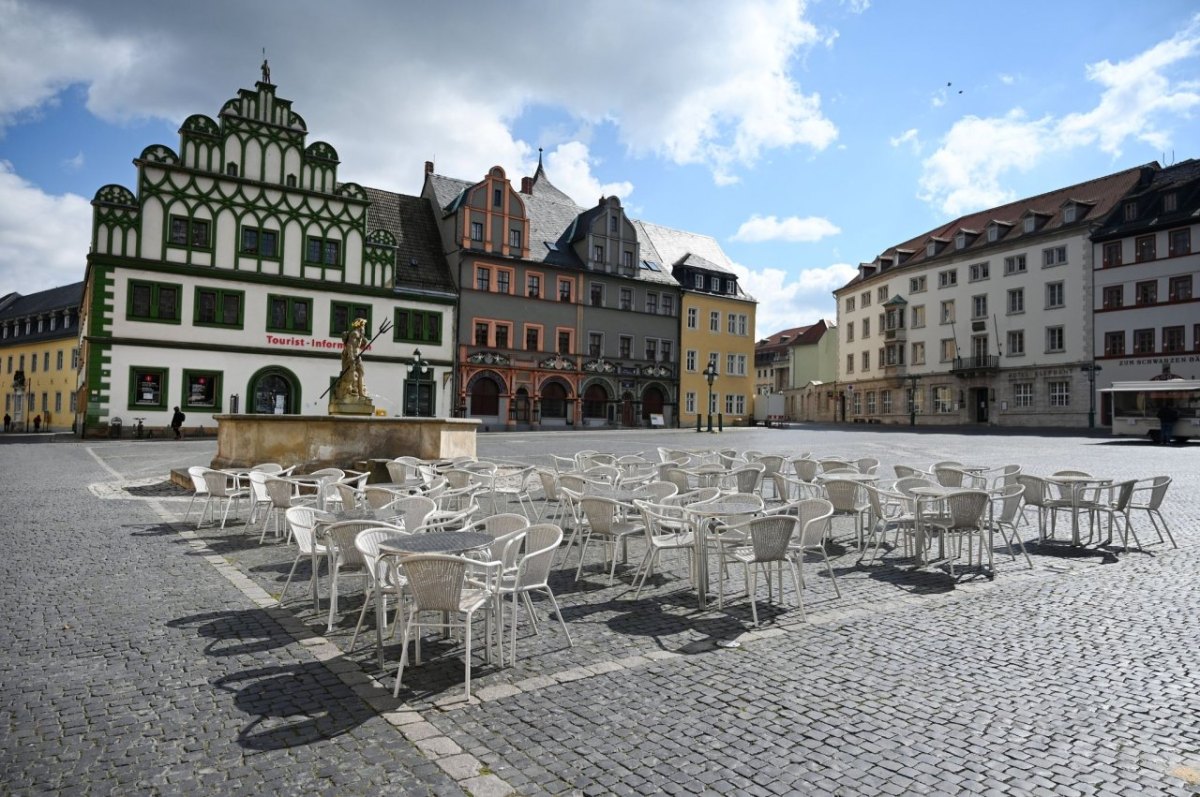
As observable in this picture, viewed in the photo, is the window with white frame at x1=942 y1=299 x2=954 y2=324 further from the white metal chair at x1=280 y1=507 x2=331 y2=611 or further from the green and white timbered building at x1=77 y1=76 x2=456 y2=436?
the white metal chair at x1=280 y1=507 x2=331 y2=611

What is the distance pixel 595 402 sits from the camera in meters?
47.7

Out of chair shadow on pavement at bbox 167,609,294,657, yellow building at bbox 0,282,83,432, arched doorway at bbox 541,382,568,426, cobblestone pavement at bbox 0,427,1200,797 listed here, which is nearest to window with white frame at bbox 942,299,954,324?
arched doorway at bbox 541,382,568,426

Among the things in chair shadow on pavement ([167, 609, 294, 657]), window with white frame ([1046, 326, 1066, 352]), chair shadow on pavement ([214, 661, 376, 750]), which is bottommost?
chair shadow on pavement ([214, 661, 376, 750])

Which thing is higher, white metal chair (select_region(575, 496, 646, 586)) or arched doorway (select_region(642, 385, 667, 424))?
arched doorway (select_region(642, 385, 667, 424))

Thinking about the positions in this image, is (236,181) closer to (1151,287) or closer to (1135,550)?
(1135,550)

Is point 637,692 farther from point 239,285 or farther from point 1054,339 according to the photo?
point 1054,339

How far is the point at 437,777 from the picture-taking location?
3.50 m

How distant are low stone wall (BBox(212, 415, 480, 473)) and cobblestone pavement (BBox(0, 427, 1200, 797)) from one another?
24.6ft

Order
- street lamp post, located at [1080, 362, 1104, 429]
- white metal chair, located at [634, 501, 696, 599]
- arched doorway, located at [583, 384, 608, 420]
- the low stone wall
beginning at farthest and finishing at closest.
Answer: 1. arched doorway, located at [583, 384, 608, 420]
2. street lamp post, located at [1080, 362, 1104, 429]
3. the low stone wall
4. white metal chair, located at [634, 501, 696, 599]

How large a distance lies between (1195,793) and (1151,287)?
49090 millimetres

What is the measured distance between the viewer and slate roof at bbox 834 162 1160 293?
4659 cm

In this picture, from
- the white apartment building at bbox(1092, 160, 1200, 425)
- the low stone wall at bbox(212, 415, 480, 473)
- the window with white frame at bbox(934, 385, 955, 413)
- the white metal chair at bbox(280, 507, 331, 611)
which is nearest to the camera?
the white metal chair at bbox(280, 507, 331, 611)

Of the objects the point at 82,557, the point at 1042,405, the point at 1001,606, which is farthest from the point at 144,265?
the point at 1042,405

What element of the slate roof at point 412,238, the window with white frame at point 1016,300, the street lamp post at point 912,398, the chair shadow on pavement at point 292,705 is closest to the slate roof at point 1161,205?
the window with white frame at point 1016,300
